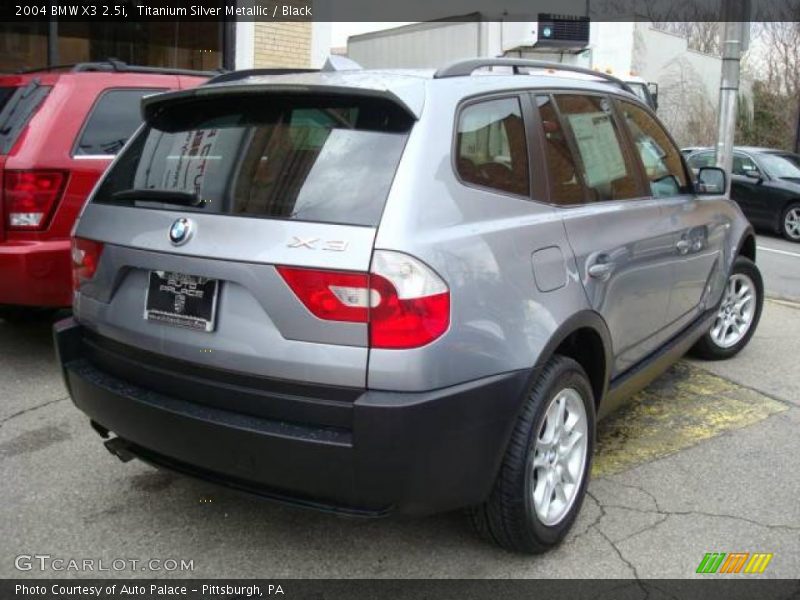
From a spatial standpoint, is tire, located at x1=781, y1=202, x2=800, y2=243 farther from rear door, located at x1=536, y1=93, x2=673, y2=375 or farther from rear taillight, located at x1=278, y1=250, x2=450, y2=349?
rear taillight, located at x1=278, y1=250, x2=450, y2=349

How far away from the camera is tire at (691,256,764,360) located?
211 inches

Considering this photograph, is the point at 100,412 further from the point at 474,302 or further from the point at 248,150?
the point at 474,302

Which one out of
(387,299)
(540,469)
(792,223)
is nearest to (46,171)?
(387,299)

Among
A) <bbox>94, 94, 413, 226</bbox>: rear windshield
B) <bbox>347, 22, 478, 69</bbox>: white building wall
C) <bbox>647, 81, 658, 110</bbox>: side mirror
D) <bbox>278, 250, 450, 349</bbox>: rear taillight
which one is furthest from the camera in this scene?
<bbox>647, 81, 658, 110</bbox>: side mirror

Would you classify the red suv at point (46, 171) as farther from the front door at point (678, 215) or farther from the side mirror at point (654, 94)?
the side mirror at point (654, 94)

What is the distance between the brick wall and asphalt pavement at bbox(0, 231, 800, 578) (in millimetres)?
7143

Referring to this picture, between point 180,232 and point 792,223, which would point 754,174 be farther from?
point 180,232

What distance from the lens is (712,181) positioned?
15.0ft

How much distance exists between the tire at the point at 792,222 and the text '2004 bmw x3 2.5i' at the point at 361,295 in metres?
11.2

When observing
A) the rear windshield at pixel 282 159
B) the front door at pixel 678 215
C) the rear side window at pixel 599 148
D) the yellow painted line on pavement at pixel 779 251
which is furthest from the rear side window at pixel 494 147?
the yellow painted line on pavement at pixel 779 251

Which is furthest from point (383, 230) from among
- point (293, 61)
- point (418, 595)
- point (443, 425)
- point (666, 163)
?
point (293, 61)

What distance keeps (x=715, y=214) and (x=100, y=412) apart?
3543 millimetres

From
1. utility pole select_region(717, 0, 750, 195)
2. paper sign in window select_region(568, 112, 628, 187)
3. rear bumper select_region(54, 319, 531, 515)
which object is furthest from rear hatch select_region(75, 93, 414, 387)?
utility pole select_region(717, 0, 750, 195)

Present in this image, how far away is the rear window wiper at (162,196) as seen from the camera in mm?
2762
